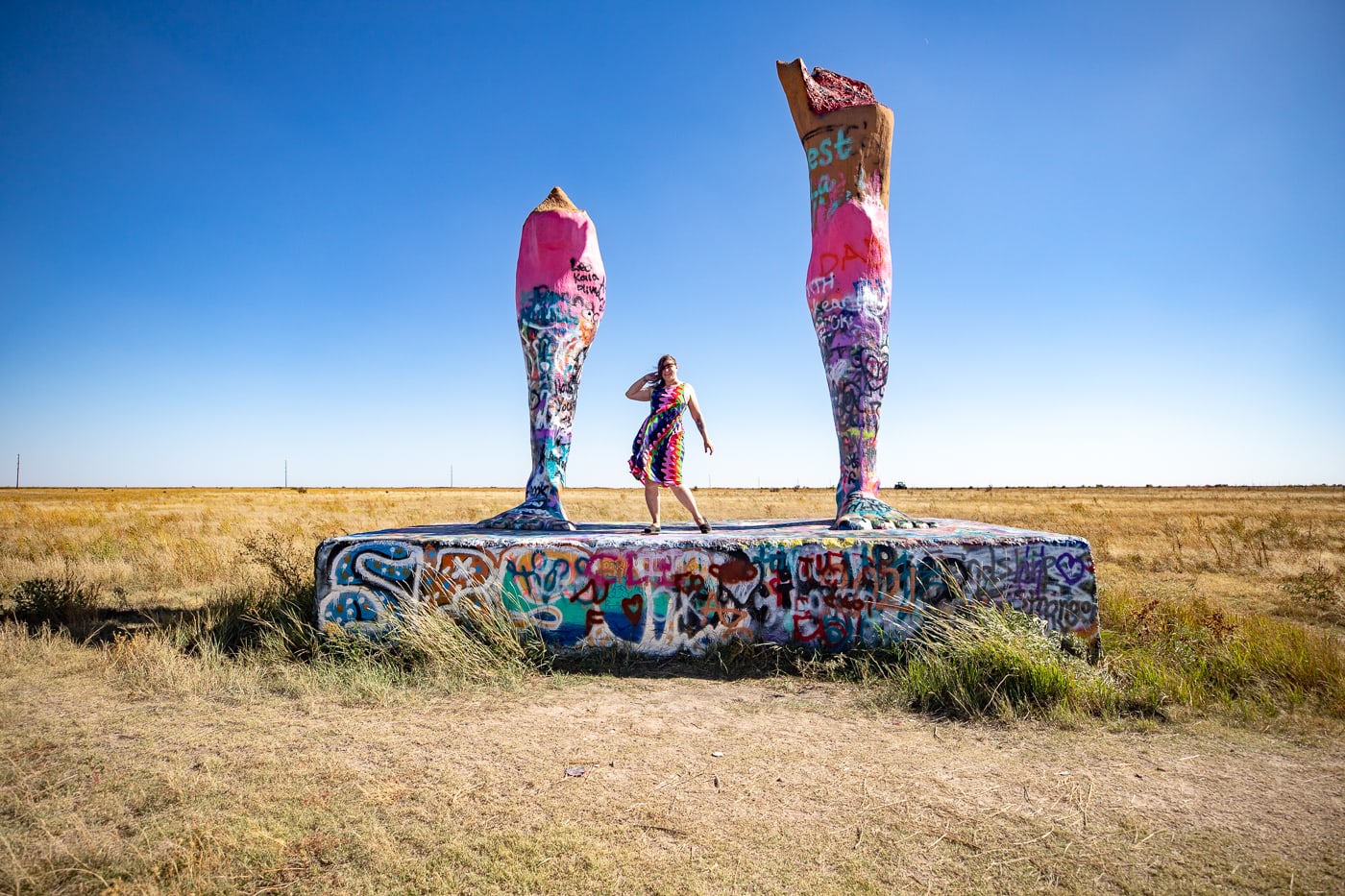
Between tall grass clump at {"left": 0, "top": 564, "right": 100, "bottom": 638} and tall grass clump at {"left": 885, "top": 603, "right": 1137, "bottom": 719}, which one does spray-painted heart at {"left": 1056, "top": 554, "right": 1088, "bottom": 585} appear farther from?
tall grass clump at {"left": 0, "top": 564, "right": 100, "bottom": 638}

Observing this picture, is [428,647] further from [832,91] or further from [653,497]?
[832,91]

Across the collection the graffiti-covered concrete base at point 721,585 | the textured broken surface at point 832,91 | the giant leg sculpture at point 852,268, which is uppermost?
the textured broken surface at point 832,91

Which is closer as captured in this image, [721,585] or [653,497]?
[721,585]

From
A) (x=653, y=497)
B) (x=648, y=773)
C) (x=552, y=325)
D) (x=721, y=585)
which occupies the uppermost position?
(x=552, y=325)

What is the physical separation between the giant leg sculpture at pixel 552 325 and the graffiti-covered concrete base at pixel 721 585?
1.25 metres

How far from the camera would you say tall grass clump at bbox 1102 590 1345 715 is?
13.9 feet

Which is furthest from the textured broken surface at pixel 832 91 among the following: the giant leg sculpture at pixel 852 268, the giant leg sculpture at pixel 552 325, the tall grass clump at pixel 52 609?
the tall grass clump at pixel 52 609

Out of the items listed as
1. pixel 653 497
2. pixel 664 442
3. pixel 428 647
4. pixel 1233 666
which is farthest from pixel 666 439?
pixel 1233 666

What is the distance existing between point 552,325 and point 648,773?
4510mm

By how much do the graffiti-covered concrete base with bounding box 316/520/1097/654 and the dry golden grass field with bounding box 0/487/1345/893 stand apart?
307 mm

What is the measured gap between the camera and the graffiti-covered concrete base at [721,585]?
206 inches

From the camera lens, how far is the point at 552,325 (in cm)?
673

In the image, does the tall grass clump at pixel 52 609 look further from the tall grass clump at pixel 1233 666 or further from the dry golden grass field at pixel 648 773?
the tall grass clump at pixel 1233 666

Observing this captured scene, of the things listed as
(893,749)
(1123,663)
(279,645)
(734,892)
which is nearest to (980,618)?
(1123,663)
